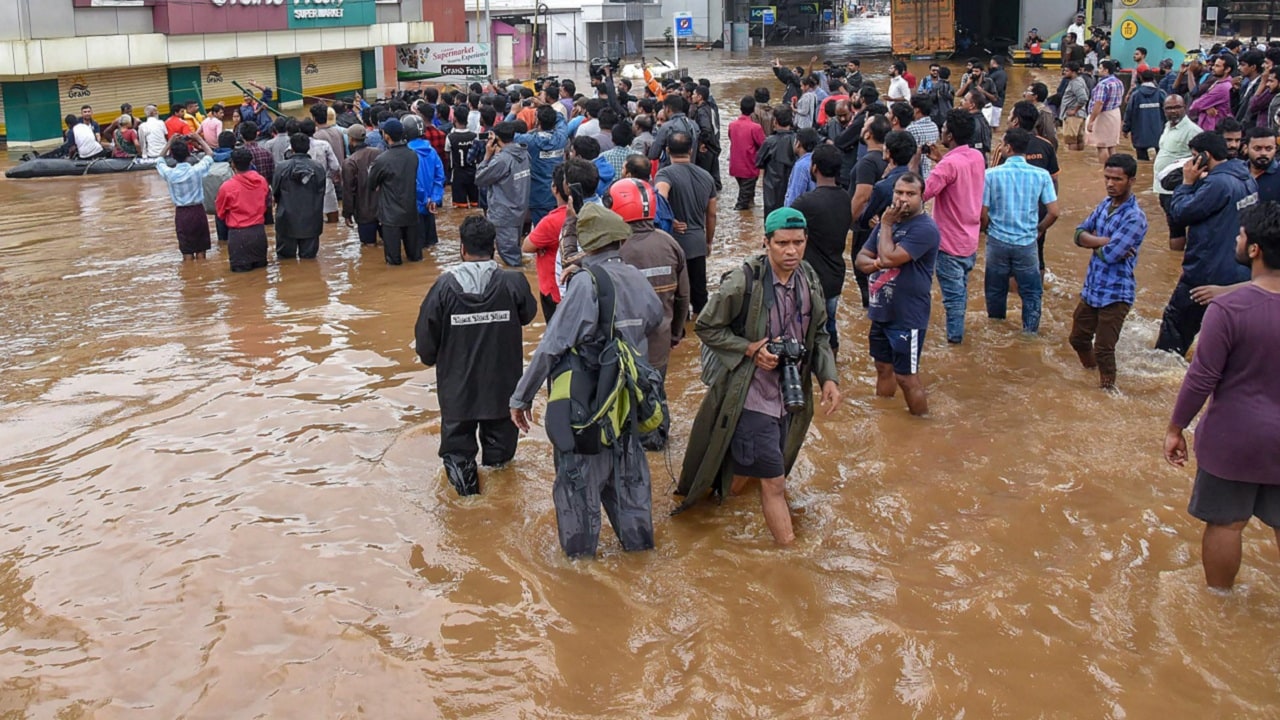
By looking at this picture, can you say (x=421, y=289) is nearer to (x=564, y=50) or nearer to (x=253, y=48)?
(x=253, y=48)

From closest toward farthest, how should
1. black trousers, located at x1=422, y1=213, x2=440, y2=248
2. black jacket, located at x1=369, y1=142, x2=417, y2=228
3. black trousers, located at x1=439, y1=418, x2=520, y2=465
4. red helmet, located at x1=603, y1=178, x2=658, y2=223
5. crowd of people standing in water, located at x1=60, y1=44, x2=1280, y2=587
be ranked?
crowd of people standing in water, located at x1=60, y1=44, x2=1280, y2=587, black trousers, located at x1=439, y1=418, x2=520, y2=465, red helmet, located at x1=603, y1=178, x2=658, y2=223, black jacket, located at x1=369, y1=142, x2=417, y2=228, black trousers, located at x1=422, y1=213, x2=440, y2=248

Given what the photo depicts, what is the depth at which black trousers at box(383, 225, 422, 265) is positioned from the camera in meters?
11.4

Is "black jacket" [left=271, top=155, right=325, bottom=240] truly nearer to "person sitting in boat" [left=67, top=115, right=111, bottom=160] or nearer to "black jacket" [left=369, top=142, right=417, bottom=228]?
"black jacket" [left=369, top=142, right=417, bottom=228]

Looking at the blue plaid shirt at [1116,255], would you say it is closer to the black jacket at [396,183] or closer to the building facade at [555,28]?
the black jacket at [396,183]

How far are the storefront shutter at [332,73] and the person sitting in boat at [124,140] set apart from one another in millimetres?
11933

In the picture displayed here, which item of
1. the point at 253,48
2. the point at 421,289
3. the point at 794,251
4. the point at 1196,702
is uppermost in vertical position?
the point at 253,48

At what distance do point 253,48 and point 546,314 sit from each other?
2359 cm

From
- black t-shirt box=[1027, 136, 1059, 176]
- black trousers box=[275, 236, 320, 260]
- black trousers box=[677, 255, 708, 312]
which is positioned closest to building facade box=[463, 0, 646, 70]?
black trousers box=[275, 236, 320, 260]

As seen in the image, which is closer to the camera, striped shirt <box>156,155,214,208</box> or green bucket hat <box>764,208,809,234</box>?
green bucket hat <box>764,208,809,234</box>

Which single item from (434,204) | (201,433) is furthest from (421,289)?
(201,433)

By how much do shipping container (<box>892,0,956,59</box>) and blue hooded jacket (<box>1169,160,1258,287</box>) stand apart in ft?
108

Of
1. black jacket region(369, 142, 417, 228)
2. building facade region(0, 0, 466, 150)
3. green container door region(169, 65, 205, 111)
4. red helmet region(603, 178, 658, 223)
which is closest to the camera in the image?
red helmet region(603, 178, 658, 223)

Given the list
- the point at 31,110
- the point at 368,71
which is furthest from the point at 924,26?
the point at 31,110

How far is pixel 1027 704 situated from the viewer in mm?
4160
